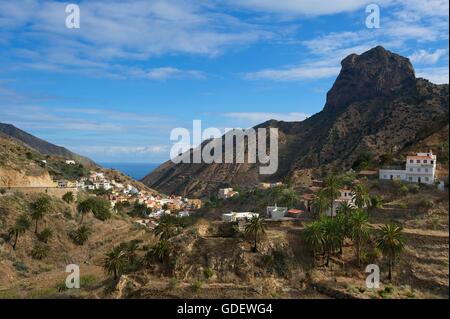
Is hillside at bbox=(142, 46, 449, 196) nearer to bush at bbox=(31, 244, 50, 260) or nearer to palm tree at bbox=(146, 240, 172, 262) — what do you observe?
bush at bbox=(31, 244, 50, 260)

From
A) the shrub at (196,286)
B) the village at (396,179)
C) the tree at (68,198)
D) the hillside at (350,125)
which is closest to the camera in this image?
the shrub at (196,286)

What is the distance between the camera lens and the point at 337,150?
4707 inches

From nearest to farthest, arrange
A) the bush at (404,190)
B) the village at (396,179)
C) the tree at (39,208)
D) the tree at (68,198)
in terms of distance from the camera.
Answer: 1. the bush at (404,190)
2. the village at (396,179)
3. the tree at (39,208)
4. the tree at (68,198)

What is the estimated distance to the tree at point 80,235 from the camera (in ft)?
163

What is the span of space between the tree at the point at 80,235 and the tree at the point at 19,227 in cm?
547

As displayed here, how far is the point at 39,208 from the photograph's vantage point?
48.0 metres

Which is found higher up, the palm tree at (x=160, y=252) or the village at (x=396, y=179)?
the village at (x=396, y=179)

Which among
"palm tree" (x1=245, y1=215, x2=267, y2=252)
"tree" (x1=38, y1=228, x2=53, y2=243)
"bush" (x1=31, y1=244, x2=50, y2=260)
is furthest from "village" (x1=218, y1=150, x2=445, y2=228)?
"tree" (x1=38, y1=228, x2=53, y2=243)

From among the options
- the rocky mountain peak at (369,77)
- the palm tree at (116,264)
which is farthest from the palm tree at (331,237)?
the rocky mountain peak at (369,77)

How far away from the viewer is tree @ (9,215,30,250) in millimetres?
43875

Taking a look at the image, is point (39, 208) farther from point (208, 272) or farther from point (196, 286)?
point (196, 286)

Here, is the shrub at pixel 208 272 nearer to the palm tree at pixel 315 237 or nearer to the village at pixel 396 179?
the palm tree at pixel 315 237

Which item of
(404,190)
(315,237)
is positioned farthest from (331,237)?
(404,190)
